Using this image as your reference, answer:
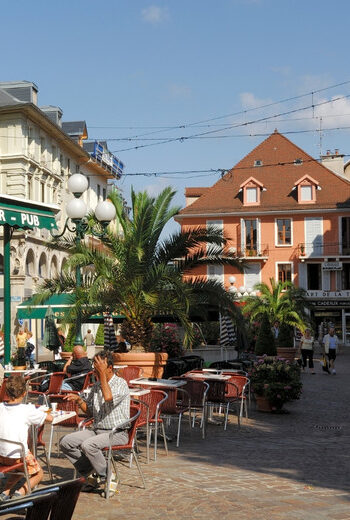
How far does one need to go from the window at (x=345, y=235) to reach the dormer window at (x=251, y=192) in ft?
20.9

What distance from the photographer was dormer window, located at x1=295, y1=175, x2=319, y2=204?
56.2 m

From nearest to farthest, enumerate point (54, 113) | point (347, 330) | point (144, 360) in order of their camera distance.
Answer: point (144, 360)
point (54, 113)
point (347, 330)

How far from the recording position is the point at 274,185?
190 ft

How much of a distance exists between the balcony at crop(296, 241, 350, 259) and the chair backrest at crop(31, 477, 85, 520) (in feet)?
171

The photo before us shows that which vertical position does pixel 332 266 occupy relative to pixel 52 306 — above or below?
above

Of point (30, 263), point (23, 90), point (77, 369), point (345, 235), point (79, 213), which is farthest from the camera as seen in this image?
point (345, 235)

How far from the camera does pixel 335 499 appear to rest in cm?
708

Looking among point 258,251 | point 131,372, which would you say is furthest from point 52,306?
point 258,251

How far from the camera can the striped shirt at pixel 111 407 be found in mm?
7496

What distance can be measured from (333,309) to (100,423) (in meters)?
48.4

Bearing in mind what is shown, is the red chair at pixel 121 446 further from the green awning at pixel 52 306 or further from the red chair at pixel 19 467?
the green awning at pixel 52 306

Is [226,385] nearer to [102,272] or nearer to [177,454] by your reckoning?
[177,454]

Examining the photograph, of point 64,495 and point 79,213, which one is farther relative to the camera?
point 79,213

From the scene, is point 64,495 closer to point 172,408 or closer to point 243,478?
point 243,478
